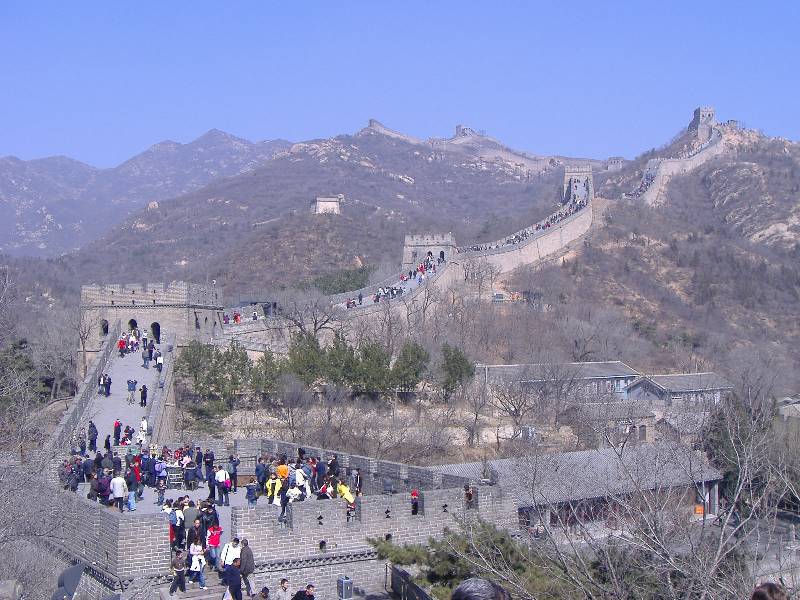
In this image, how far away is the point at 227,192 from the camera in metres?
162

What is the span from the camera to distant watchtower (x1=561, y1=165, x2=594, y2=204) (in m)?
93.9

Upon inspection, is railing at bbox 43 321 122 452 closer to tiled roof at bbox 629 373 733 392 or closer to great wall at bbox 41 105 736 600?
great wall at bbox 41 105 736 600

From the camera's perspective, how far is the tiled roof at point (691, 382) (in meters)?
48.8

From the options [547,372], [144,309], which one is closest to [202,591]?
[144,309]

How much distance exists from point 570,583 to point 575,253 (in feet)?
215

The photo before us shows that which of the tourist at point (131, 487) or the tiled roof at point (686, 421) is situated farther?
the tiled roof at point (686, 421)

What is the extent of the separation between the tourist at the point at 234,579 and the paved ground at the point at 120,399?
1078 centimetres

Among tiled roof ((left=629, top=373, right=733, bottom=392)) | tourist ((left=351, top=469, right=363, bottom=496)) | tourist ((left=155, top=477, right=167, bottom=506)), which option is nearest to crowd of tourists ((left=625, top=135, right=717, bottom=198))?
tiled roof ((left=629, top=373, right=733, bottom=392))

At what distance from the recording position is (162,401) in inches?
1189

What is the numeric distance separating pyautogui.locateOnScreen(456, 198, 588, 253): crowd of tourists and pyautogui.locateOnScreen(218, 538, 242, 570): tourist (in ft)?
185

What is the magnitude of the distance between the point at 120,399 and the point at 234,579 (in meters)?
16.3

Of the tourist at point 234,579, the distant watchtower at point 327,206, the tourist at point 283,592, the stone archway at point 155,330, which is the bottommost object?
the tourist at point 283,592

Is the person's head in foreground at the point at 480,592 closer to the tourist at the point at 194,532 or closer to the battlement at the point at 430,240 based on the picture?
the tourist at the point at 194,532

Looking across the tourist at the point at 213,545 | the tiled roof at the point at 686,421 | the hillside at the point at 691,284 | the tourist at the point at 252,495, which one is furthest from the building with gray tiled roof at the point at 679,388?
the tourist at the point at 213,545
